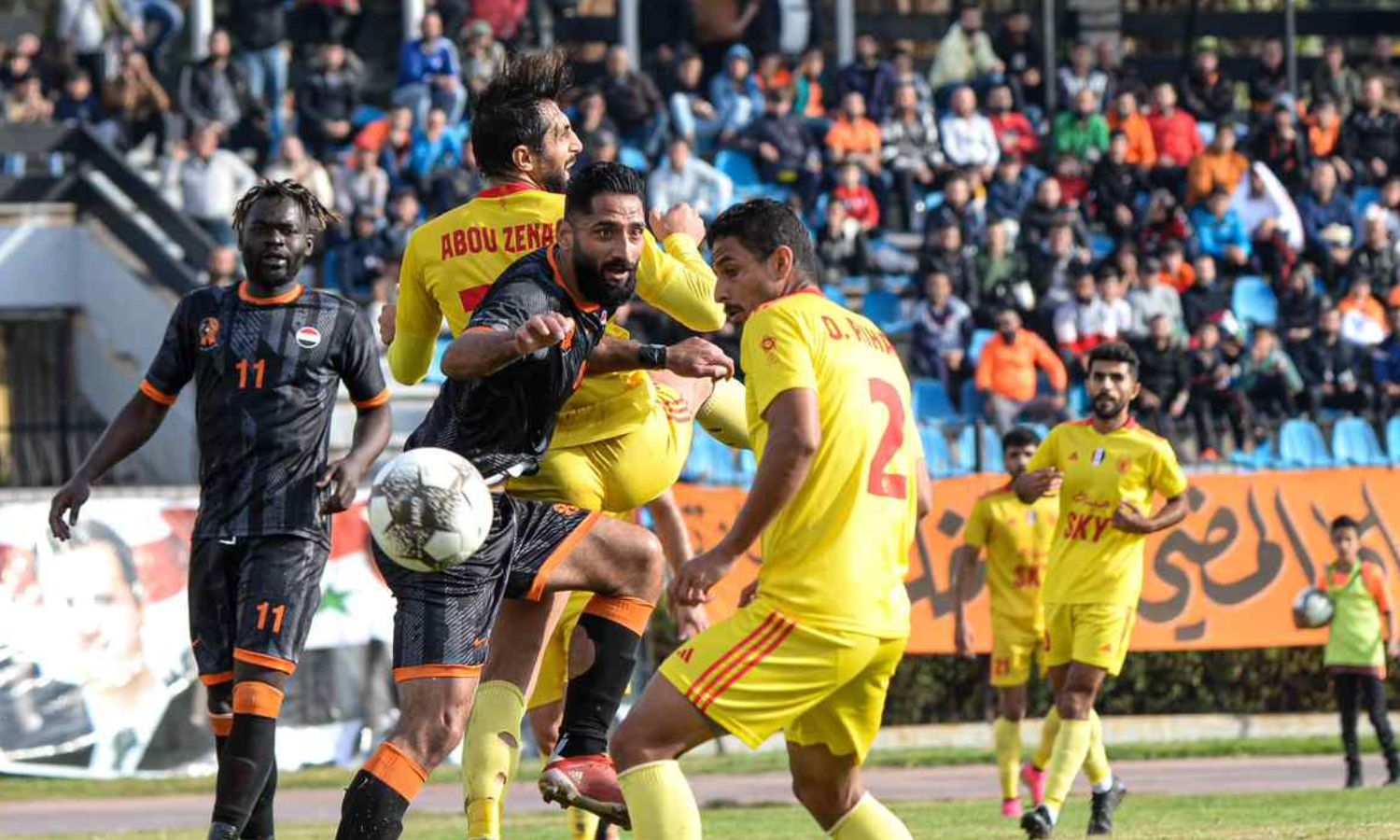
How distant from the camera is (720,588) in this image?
18672 mm

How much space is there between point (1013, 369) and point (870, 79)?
218 inches

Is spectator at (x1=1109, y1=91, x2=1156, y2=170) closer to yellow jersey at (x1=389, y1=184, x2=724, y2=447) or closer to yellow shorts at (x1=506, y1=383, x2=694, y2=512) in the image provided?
yellow shorts at (x1=506, y1=383, x2=694, y2=512)

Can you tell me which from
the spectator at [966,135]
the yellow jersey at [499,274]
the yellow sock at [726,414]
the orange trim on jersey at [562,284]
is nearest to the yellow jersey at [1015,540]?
the yellow sock at [726,414]

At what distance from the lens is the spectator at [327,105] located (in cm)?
2366

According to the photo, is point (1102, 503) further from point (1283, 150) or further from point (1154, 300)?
point (1283, 150)

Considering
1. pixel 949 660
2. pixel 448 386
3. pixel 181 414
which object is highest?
pixel 448 386

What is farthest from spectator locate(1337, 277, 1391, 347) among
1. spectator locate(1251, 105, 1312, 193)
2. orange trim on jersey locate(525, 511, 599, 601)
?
orange trim on jersey locate(525, 511, 599, 601)

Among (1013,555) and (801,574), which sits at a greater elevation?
(801,574)

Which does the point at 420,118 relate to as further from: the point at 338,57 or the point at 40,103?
the point at 40,103

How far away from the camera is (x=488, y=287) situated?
8.38 m

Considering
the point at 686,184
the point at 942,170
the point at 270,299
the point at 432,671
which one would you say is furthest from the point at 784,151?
the point at 432,671

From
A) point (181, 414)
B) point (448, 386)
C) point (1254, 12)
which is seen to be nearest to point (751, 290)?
point (448, 386)

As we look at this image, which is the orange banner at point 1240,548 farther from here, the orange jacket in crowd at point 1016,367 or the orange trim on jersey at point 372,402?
the orange trim on jersey at point 372,402

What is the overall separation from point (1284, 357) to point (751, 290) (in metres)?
16.0
